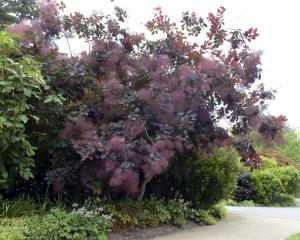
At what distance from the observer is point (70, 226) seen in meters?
6.23

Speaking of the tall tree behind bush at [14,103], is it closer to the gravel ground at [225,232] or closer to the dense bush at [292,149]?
the gravel ground at [225,232]

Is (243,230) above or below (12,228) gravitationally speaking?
below

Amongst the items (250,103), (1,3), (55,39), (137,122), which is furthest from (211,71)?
(1,3)

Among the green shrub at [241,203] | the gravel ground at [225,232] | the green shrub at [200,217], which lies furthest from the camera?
the green shrub at [241,203]

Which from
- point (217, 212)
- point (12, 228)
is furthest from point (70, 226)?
point (217, 212)

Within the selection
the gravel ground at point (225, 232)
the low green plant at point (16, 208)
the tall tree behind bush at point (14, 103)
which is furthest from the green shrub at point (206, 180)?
the tall tree behind bush at point (14, 103)

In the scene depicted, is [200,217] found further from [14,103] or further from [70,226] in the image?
[14,103]

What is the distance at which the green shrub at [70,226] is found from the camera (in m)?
5.90

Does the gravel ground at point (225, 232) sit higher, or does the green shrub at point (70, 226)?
the green shrub at point (70, 226)

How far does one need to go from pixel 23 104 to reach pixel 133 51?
308cm

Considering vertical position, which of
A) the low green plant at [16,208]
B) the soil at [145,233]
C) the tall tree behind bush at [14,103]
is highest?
the tall tree behind bush at [14,103]

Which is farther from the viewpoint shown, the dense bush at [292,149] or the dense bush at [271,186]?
the dense bush at [292,149]

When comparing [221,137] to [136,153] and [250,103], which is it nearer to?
[250,103]

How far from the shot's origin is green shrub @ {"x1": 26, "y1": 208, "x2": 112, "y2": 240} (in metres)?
5.90
